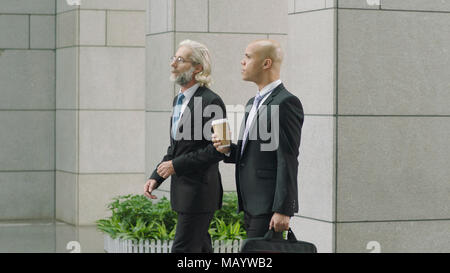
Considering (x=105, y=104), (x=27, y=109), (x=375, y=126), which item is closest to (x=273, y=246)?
(x=375, y=126)

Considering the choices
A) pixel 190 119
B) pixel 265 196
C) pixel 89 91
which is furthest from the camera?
pixel 89 91

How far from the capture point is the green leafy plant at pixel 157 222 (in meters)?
9.56

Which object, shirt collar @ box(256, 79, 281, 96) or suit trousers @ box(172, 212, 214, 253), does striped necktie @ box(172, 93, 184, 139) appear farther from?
shirt collar @ box(256, 79, 281, 96)

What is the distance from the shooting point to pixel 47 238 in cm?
1254

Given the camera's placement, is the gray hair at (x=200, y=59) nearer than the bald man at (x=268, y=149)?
No

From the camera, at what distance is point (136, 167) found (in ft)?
45.2

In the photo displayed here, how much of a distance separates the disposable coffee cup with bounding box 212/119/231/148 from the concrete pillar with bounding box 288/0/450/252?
1.56m

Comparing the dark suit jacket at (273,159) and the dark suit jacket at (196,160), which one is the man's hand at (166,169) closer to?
the dark suit jacket at (196,160)

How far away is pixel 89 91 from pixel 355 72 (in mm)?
6570

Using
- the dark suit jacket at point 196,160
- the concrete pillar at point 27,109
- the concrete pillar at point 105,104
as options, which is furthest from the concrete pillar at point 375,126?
the concrete pillar at point 27,109

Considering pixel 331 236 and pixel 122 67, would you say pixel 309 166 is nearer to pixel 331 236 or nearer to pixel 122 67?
pixel 331 236

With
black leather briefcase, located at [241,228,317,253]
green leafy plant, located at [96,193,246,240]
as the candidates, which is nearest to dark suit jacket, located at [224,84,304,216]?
black leather briefcase, located at [241,228,317,253]

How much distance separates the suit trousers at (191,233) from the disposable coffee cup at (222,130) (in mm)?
874

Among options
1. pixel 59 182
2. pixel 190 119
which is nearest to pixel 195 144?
pixel 190 119
